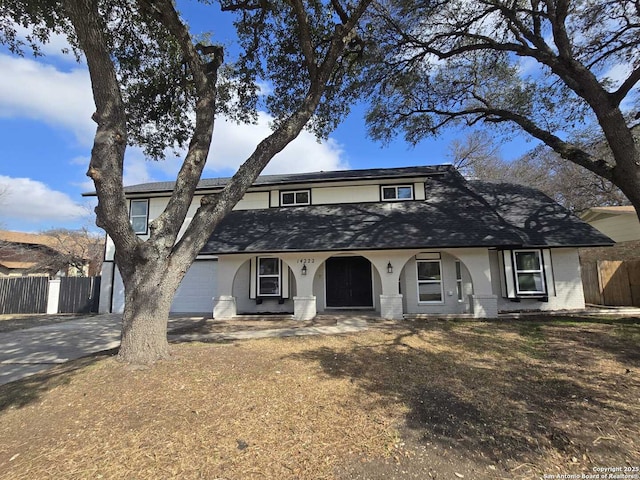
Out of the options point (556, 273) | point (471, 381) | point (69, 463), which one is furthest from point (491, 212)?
point (69, 463)

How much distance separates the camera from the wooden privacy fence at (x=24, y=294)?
15.9 m

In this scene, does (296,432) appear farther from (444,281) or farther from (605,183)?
(605,183)

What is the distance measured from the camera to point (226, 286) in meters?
12.8

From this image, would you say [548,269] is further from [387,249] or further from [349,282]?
[349,282]

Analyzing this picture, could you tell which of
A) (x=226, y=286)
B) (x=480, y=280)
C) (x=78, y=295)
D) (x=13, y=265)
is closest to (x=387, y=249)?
(x=480, y=280)

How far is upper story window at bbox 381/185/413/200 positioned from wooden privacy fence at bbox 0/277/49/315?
54.6 feet

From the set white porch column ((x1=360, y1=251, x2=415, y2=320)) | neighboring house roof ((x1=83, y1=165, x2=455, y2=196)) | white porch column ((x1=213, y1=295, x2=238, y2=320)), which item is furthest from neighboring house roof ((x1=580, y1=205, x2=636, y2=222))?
white porch column ((x1=213, y1=295, x2=238, y2=320))

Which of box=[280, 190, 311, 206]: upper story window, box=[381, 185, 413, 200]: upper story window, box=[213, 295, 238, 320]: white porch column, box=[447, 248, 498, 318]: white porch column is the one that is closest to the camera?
box=[447, 248, 498, 318]: white porch column

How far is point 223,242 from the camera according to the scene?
513 inches

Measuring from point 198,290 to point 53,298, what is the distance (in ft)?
24.0

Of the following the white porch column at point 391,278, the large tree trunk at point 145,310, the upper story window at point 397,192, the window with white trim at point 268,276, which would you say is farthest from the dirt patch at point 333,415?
the upper story window at point 397,192

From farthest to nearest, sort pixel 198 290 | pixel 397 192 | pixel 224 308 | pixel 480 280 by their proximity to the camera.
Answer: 1. pixel 198 290
2. pixel 397 192
3. pixel 224 308
4. pixel 480 280

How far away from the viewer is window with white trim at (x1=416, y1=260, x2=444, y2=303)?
12.5 metres

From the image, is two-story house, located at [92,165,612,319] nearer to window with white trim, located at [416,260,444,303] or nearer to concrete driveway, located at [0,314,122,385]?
window with white trim, located at [416,260,444,303]
